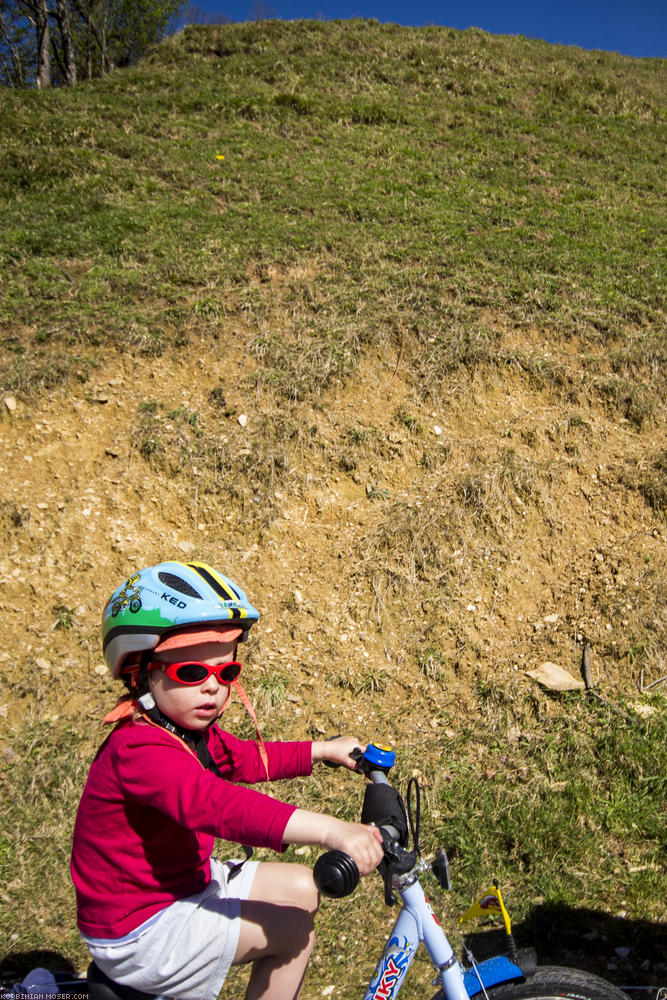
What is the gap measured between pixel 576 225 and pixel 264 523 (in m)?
8.00

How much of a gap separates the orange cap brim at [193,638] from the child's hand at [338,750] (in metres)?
0.55

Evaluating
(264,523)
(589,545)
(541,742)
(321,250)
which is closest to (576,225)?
(321,250)

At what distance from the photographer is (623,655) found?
207 inches

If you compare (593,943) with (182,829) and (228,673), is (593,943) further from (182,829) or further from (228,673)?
(228,673)

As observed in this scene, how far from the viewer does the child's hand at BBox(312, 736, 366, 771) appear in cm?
250

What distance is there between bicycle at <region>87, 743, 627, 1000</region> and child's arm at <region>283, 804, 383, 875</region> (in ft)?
0.32

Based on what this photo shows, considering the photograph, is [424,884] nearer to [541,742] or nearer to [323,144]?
[541,742]

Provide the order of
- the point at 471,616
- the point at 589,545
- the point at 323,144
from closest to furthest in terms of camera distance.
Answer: the point at 471,616
the point at 589,545
the point at 323,144

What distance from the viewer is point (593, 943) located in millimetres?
3705

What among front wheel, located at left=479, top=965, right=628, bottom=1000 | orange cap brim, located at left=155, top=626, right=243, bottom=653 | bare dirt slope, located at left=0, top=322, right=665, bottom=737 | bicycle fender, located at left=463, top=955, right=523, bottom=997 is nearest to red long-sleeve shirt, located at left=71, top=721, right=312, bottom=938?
orange cap brim, located at left=155, top=626, right=243, bottom=653

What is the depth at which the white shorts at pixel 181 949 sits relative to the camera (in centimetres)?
208

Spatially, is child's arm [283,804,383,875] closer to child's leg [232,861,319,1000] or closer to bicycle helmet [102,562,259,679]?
child's leg [232,861,319,1000]

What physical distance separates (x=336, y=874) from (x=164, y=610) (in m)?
1.00

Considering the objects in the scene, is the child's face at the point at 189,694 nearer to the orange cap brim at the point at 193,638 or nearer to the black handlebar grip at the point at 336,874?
the orange cap brim at the point at 193,638
